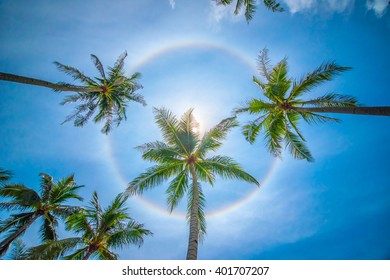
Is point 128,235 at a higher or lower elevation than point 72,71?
lower

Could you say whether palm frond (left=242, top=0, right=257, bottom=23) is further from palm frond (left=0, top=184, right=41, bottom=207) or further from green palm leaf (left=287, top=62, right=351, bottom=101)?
palm frond (left=0, top=184, right=41, bottom=207)

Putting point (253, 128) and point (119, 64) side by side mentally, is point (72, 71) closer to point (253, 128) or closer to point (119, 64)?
point (119, 64)

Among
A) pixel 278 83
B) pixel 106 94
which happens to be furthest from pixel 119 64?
pixel 278 83

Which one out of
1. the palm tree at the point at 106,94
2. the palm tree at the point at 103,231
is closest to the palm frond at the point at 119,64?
the palm tree at the point at 106,94

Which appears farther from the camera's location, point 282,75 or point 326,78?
point 282,75

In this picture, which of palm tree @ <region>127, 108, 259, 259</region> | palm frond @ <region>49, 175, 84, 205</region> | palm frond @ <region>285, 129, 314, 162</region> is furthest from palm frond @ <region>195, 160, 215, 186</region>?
palm frond @ <region>49, 175, 84, 205</region>

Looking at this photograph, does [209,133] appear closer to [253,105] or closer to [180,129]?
[180,129]
